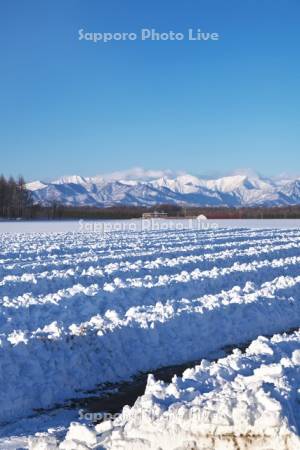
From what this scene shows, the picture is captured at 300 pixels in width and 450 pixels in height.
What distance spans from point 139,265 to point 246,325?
7.11m

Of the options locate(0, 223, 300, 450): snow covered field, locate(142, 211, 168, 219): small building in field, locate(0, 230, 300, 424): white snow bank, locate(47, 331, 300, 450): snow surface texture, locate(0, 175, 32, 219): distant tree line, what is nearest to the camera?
locate(47, 331, 300, 450): snow surface texture

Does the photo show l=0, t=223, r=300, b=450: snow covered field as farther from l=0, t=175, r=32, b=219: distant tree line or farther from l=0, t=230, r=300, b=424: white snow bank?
l=0, t=175, r=32, b=219: distant tree line

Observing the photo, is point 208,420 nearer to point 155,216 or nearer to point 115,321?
point 115,321

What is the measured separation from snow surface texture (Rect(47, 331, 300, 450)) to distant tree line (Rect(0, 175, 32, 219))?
109 metres

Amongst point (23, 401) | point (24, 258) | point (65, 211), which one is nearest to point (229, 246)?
point (24, 258)

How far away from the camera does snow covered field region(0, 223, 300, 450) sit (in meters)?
5.50

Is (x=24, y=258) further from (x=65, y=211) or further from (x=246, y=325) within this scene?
(x=65, y=211)

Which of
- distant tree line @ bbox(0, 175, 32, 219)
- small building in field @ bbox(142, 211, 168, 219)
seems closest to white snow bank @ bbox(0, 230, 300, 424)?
small building in field @ bbox(142, 211, 168, 219)

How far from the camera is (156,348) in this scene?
9703 millimetres

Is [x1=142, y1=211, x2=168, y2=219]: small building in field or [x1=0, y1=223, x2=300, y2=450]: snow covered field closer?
[x1=0, y1=223, x2=300, y2=450]: snow covered field

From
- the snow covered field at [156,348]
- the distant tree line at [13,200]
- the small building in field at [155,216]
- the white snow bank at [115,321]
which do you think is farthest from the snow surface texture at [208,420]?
the distant tree line at [13,200]

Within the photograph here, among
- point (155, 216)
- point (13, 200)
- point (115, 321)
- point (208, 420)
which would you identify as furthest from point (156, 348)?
point (13, 200)

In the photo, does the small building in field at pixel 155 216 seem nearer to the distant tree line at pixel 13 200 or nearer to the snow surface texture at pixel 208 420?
the distant tree line at pixel 13 200

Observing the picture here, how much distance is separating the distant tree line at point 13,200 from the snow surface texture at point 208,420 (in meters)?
109
